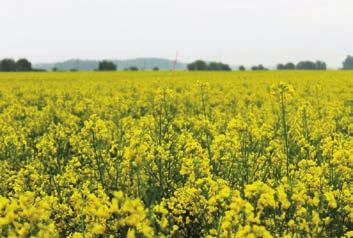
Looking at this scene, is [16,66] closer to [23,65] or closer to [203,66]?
[23,65]

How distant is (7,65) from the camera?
2825 inches

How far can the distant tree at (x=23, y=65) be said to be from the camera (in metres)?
70.6

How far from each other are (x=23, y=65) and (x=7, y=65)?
8.22 ft

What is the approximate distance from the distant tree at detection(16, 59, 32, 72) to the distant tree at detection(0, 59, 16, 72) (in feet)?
2.06

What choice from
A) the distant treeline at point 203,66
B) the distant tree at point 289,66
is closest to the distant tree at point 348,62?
the distant tree at point 289,66

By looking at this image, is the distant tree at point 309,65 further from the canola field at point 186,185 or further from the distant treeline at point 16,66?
the canola field at point 186,185

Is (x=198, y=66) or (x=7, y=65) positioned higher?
(x=7, y=65)

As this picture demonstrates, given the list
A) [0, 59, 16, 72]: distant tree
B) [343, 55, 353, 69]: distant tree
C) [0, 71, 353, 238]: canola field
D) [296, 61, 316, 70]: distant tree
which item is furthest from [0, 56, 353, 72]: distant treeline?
[0, 71, 353, 238]: canola field

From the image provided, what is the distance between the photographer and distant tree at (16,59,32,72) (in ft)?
232

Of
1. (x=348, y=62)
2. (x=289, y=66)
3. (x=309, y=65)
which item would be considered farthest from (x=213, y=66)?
(x=348, y=62)

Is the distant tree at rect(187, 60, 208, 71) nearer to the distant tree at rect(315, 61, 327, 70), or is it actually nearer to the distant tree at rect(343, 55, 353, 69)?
the distant tree at rect(315, 61, 327, 70)

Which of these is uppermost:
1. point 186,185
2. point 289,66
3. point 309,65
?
point 309,65

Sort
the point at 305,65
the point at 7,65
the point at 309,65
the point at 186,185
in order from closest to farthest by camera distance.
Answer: the point at 186,185, the point at 7,65, the point at 309,65, the point at 305,65

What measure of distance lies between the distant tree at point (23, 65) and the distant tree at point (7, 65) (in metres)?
0.63
